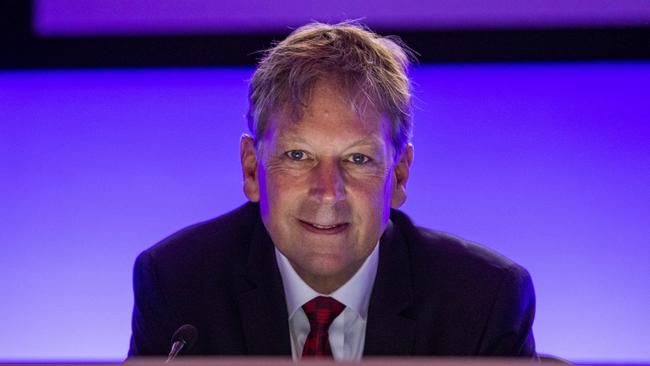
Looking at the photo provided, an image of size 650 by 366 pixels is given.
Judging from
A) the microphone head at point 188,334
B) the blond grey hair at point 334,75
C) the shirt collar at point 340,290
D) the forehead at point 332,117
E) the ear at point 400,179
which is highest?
the blond grey hair at point 334,75

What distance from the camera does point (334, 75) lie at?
208cm

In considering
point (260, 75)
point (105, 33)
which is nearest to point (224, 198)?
point (105, 33)

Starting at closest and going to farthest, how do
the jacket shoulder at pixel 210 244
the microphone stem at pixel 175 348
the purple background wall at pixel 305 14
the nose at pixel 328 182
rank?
1. the microphone stem at pixel 175 348
2. the nose at pixel 328 182
3. the jacket shoulder at pixel 210 244
4. the purple background wall at pixel 305 14

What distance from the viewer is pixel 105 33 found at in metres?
3.45

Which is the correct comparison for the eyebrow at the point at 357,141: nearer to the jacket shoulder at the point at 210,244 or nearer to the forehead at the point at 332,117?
the forehead at the point at 332,117

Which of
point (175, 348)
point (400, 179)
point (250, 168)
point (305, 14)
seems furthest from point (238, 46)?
point (175, 348)

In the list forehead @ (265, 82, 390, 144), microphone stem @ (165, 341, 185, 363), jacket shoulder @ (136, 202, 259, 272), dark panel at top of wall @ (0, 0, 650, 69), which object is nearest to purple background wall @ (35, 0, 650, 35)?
dark panel at top of wall @ (0, 0, 650, 69)

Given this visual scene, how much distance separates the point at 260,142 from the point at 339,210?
26cm

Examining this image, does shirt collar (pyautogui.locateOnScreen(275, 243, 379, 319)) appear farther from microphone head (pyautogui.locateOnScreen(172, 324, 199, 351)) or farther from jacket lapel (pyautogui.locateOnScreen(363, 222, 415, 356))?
microphone head (pyautogui.locateOnScreen(172, 324, 199, 351))

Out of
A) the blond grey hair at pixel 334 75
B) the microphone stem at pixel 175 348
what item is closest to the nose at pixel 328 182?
the blond grey hair at pixel 334 75

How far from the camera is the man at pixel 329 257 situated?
2.06m

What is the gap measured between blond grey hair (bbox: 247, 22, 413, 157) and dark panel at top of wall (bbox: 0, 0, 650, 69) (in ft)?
3.94

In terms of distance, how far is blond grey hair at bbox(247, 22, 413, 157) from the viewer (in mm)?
2070

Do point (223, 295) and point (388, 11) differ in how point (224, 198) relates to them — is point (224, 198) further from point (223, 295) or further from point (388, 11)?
point (223, 295)
